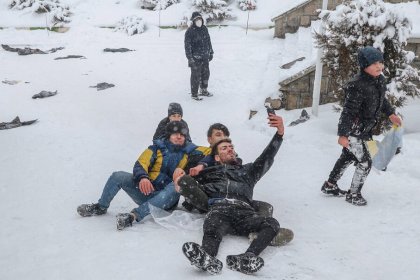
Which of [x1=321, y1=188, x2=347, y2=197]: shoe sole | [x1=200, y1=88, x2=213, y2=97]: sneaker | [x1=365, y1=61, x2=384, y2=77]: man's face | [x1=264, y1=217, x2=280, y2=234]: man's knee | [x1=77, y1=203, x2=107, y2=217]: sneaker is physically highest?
[x1=365, y1=61, x2=384, y2=77]: man's face

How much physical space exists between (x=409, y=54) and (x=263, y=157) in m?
3.55

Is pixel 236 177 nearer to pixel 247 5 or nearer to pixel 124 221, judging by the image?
pixel 124 221

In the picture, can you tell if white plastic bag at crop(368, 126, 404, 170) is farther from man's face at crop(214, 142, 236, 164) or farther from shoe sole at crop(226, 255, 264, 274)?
shoe sole at crop(226, 255, 264, 274)

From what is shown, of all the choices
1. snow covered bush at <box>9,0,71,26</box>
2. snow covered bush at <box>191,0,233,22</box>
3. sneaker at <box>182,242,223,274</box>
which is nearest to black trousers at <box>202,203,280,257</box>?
sneaker at <box>182,242,223,274</box>

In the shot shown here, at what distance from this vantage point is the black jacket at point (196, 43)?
10.3 metres

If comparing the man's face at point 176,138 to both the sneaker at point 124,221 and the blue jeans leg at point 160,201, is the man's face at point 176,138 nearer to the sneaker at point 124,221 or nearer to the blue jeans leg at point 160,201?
the blue jeans leg at point 160,201

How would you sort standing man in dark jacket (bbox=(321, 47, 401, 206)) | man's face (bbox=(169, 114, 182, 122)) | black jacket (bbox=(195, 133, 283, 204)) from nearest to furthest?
black jacket (bbox=(195, 133, 283, 204))
standing man in dark jacket (bbox=(321, 47, 401, 206))
man's face (bbox=(169, 114, 182, 122))

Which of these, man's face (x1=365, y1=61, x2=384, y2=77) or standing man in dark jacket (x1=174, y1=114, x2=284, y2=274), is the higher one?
man's face (x1=365, y1=61, x2=384, y2=77)

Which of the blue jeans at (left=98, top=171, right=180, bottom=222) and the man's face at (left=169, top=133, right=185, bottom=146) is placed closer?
the blue jeans at (left=98, top=171, right=180, bottom=222)

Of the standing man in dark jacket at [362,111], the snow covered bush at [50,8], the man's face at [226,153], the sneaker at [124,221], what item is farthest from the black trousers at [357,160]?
the snow covered bush at [50,8]

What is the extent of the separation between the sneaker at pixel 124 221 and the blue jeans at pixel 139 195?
0.29ft

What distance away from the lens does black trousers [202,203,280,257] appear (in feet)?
12.0

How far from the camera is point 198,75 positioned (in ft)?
34.1

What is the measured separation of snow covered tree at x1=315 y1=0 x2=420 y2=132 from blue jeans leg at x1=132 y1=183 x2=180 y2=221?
152 inches
